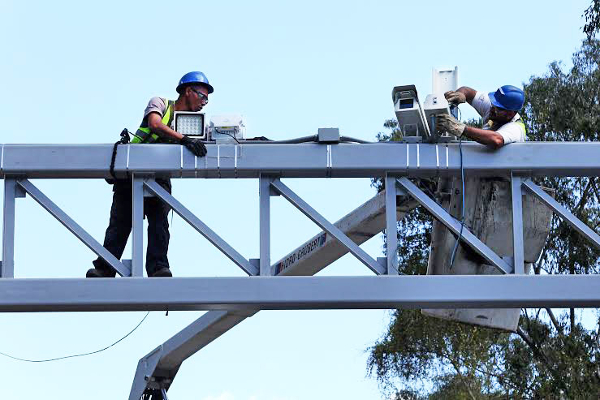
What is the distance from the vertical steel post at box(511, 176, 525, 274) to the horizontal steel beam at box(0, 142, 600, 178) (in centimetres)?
10

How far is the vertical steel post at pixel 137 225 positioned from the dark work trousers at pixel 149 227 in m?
0.19

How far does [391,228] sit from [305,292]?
711mm

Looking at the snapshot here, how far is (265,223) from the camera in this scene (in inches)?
312

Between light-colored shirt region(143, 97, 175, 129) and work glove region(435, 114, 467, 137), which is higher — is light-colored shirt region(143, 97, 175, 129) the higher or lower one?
the higher one

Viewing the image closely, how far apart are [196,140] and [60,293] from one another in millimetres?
1313

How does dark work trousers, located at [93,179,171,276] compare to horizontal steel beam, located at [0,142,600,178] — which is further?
dark work trousers, located at [93,179,171,276]

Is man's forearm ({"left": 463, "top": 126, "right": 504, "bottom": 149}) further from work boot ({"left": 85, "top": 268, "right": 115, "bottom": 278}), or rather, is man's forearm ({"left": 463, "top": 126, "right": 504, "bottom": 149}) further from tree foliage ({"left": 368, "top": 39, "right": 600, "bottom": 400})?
tree foliage ({"left": 368, "top": 39, "right": 600, "bottom": 400})

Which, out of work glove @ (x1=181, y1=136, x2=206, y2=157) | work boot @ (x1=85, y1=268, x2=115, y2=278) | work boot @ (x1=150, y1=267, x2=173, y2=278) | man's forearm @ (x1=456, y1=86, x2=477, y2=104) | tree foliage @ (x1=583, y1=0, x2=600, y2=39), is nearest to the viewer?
work glove @ (x1=181, y1=136, x2=206, y2=157)

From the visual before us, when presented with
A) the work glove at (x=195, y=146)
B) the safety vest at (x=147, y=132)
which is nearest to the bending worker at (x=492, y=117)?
the work glove at (x=195, y=146)

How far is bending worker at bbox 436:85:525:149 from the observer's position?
793cm

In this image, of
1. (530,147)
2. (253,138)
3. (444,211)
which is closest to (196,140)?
(253,138)

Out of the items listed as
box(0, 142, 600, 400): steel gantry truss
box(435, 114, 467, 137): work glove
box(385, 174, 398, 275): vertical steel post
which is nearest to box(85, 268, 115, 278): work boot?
box(0, 142, 600, 400): steel gantry truss

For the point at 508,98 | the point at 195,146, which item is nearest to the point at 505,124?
the point at 508,98

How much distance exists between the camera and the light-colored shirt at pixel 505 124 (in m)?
8.09
